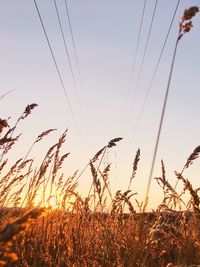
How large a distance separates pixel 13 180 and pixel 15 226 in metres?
2.93

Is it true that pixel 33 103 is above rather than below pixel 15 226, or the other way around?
above

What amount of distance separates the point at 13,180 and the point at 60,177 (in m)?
0.48

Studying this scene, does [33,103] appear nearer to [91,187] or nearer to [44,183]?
[44,183]

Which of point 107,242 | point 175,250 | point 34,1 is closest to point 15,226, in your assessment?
point 107,242

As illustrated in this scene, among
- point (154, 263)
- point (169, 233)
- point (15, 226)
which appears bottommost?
point (15, 226)

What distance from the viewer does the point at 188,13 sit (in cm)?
162

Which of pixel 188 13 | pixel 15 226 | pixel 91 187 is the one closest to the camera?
pixel 15 226

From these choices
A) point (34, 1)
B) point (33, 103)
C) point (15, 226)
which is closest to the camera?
point (15, 226)

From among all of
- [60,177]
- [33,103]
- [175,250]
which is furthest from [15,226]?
[60,177]

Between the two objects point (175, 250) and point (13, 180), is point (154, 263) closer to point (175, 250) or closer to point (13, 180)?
point (175, 250)

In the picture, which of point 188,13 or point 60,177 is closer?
point 188,13

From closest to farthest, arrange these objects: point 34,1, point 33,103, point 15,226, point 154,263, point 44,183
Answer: point 15,226 → point 154,263 → point 33,103 → point 44,183 → point 34,1

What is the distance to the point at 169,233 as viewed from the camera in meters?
2.29

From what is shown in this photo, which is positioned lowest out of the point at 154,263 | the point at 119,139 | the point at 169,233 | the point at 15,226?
the point at 15,226
